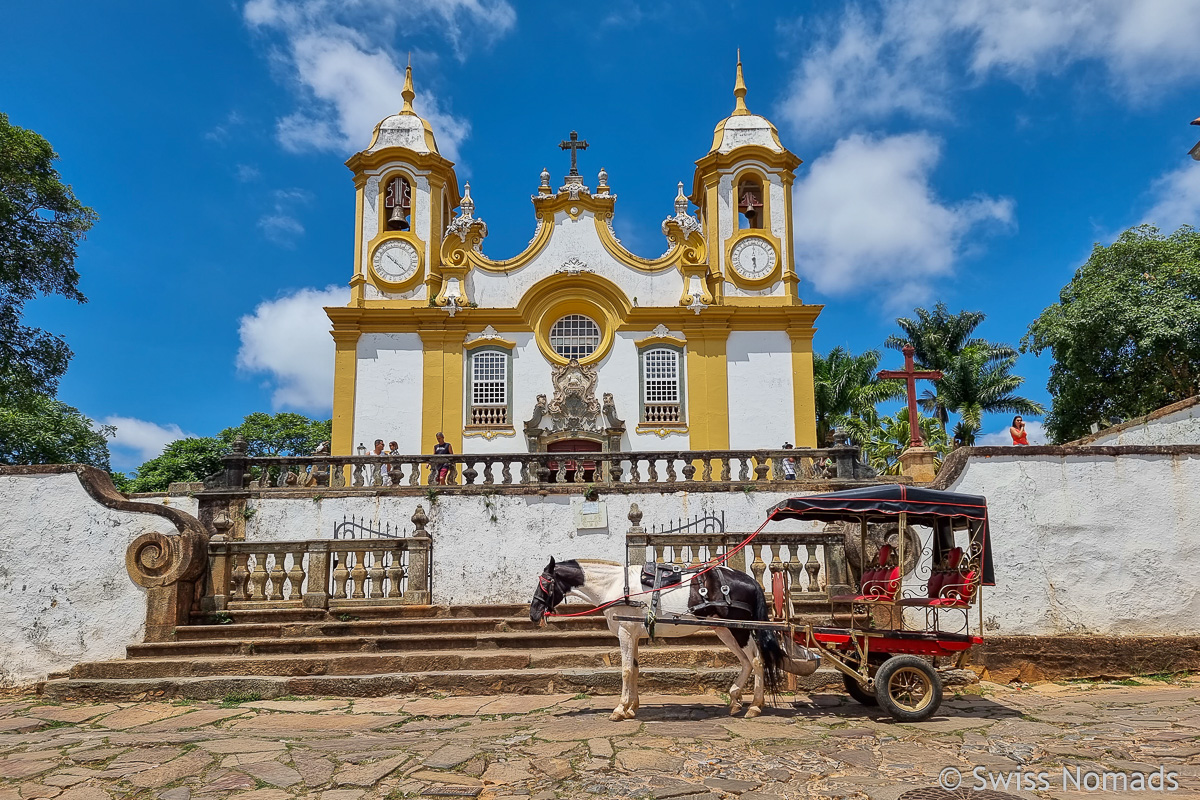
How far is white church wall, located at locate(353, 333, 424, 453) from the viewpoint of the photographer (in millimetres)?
21078

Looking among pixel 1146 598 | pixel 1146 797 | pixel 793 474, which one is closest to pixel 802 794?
pixel 1146 797

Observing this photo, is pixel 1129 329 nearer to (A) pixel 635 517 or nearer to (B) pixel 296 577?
(A) pixel 635 517

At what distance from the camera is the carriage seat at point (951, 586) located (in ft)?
23.9

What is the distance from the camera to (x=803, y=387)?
70.7ft

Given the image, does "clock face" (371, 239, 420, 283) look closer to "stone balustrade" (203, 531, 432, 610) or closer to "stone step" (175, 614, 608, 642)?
→ "stone balustrade" (203, 531, 432, 610)

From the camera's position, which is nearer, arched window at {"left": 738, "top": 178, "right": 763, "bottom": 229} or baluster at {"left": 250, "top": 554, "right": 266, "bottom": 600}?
baluster at {"left": 250, "top": 554, "right": 266, "bottom": 600}

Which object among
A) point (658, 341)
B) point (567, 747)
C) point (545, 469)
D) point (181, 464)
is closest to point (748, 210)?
point (658, 341)

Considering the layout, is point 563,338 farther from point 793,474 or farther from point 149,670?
point 149,670

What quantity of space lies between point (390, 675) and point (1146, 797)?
→ 643cm

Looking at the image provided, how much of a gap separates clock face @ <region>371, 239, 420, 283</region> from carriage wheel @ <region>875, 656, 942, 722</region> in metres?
18.0

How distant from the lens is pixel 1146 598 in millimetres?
9586

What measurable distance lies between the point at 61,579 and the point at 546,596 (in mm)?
6266

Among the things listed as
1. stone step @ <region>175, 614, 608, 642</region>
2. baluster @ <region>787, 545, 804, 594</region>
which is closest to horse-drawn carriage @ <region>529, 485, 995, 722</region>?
stone step @ <region>175, 614, 608, 642</region>

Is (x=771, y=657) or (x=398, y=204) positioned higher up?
(x=398, y=204)
